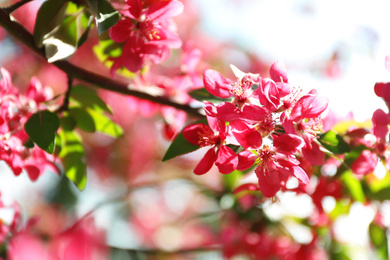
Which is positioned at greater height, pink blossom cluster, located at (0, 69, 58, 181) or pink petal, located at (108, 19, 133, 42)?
pink petal, located at (108, 19, 133, 42)

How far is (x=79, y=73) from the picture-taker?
0.96 m

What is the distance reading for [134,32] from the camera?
0.93 m

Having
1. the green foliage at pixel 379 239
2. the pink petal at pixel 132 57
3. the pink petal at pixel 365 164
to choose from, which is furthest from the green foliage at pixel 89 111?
the green foliage at pixel 379 239

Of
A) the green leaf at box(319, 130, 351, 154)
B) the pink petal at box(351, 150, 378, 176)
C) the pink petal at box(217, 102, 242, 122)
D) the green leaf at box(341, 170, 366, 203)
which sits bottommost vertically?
the green leaf at box(341, 170, 366, 203)

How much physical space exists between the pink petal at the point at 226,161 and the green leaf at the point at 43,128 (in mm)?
329

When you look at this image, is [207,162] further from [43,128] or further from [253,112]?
[43,128]

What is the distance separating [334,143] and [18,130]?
0.69 m

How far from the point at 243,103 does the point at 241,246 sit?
78cm

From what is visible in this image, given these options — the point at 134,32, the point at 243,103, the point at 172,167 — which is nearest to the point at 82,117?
the point at 134,32

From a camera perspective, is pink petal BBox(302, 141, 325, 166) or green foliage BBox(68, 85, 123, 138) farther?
green foliage BBox(68, 85, 123, 138)

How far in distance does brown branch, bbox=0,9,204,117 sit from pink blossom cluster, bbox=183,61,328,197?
128mm

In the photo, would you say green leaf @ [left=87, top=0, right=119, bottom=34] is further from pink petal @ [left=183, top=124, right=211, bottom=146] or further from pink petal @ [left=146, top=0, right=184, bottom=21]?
pink petal @ [left=183, top=124, right=211, bottom=146]

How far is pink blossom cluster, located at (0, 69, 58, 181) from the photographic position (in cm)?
90

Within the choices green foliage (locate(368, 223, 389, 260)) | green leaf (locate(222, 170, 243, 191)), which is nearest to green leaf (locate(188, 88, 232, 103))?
green leaf (locate(222, 170, 243, 191))
